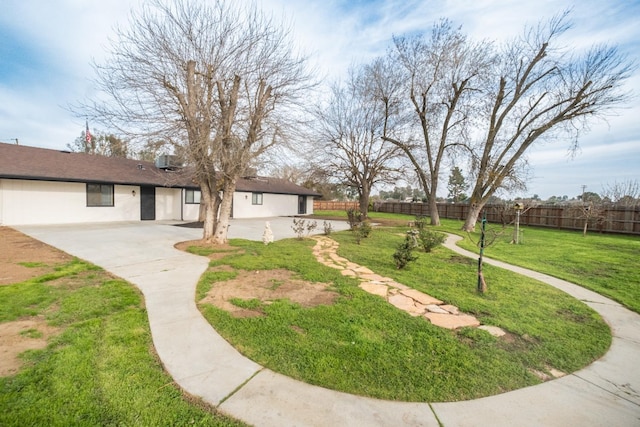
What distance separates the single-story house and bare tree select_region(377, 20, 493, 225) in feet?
29.4

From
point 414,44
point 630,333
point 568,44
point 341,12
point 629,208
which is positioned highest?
point 414,44

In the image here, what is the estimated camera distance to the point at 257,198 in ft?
69.1

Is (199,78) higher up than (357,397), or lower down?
higher up

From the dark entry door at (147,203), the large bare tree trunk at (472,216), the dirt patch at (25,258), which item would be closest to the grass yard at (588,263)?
the large bare tree trunk at (472,216)

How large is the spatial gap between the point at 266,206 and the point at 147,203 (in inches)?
331

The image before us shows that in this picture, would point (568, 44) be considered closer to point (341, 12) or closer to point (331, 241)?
point (341, 12)

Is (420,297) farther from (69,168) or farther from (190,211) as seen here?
(69,168)

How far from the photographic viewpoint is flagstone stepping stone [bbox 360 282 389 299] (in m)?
4.33

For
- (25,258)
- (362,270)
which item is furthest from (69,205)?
(362,270)

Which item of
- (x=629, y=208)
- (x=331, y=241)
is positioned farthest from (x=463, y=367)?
(x=629, y=208)

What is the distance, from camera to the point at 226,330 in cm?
299

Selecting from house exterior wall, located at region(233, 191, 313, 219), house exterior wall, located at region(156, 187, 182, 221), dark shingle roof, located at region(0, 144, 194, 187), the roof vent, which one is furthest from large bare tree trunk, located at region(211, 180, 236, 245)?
house exterior wall, located at region(233, 191, 313, 219)

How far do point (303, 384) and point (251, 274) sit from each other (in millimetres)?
3312

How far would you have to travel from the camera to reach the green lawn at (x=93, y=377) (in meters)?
1.77
